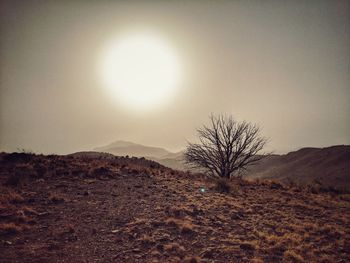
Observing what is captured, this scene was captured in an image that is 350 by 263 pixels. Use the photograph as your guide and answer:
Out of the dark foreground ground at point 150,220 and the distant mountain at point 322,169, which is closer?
the dark foreground ground at point 150,220

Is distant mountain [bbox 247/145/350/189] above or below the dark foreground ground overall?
above

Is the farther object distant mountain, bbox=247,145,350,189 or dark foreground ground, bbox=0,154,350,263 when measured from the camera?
distant mountain, bbox=247,145,350,189

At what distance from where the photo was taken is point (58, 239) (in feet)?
23.4

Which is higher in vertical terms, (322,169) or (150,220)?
(322,169)

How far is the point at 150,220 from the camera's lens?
8680 mm

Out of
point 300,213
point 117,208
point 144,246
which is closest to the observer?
point 144,246

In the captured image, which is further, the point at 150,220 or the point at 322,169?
the point at 322,169

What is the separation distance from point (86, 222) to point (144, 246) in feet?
7.86

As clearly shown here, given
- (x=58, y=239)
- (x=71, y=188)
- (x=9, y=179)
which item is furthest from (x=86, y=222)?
(x=9, y=179)

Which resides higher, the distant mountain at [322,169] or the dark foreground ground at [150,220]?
the distant mountain at [322,169]

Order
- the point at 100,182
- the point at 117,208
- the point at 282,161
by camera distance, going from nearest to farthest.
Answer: the point at 117,208 → the point at 100,182 → the point at 282,161

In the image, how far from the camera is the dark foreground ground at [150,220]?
6.80 meters

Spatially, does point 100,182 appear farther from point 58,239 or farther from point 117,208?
point 58,239

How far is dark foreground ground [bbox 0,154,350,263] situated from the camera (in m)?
6.80
